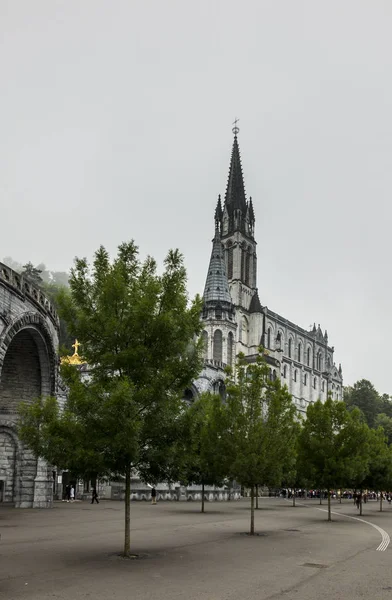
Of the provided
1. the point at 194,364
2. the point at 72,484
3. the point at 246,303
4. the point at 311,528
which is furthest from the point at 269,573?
the point at 246,303

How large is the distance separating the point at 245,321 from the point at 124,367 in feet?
282

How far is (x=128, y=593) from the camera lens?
10.5 m

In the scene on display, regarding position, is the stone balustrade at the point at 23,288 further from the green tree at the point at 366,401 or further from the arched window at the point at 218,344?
the green tree at the point at 366,401

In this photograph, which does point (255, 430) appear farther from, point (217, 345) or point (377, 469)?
point (217, 345)

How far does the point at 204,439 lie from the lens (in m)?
27.9

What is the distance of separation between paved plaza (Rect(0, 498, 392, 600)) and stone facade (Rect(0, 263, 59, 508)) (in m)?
6.14

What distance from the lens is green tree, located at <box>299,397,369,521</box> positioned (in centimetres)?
3100

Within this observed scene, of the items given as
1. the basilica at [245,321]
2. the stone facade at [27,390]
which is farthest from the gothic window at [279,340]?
the stone facade at [27,390]

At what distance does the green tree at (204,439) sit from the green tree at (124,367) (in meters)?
0.59

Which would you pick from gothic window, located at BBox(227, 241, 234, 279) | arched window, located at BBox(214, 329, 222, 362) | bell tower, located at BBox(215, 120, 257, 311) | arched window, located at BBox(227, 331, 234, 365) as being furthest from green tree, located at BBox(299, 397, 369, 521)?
gothic window, located at BBox(227, 241, 234, 279)

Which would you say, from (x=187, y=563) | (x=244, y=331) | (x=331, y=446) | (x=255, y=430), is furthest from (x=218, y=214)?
(x=187, y=563)

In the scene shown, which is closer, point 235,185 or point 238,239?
point 238,239

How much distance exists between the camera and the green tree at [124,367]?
14.4 m

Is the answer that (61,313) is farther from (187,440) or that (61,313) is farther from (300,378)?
(300,378)
